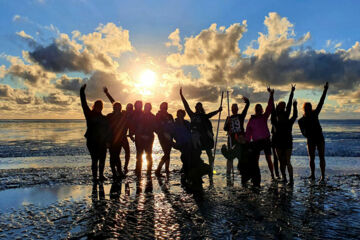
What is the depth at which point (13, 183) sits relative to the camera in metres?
7.09

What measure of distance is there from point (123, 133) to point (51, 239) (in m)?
4.70

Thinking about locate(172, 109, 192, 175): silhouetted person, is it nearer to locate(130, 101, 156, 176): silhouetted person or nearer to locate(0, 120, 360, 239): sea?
locate(0, 120, 360, 239): sea

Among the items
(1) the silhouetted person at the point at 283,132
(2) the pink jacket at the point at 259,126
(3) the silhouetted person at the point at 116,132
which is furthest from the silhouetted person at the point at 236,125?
(3) the silhouetted person at the point at 116,132

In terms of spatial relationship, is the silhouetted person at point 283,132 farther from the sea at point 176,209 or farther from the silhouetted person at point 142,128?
the silhouetted person at point 142,128

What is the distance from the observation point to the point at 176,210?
15.1 ft

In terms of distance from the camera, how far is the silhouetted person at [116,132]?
756 cm

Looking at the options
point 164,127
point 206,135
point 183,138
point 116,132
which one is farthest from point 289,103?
point 116,132

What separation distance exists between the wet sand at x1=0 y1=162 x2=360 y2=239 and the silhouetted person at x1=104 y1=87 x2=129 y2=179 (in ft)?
2.04

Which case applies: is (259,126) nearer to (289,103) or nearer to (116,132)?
(289,103)

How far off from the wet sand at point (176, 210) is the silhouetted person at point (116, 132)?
623mm

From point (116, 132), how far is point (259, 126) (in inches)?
164

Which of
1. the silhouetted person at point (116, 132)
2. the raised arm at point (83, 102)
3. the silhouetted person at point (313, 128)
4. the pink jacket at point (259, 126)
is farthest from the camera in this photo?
the silhouetted person at point (116, 132)

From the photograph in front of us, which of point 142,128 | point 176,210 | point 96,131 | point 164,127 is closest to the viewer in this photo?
point 176,210

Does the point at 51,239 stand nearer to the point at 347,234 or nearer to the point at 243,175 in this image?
the point at 347,234
